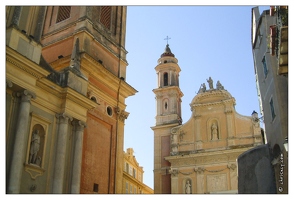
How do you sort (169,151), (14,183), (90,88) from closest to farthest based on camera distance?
(14,183) → (90,88) → (169,151)

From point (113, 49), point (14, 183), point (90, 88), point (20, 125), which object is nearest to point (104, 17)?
point (113, 49)

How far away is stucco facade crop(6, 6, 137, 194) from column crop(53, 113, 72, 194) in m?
0.03

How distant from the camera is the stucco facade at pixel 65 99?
1124 centimetres

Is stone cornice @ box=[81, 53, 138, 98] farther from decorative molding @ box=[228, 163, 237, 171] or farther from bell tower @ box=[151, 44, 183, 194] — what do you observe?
bell tower @ box=[151, 44, 183, 194]

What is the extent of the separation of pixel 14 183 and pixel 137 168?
3165 centimetres

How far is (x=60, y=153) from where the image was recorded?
12.5m

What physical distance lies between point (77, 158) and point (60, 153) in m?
0.90

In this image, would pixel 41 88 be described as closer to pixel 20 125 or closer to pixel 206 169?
pixel 20 125

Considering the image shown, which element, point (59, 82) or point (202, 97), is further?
point (202, 97)

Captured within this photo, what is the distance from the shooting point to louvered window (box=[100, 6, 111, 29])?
764 inches

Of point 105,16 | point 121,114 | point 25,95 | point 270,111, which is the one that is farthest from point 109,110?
point 270,111

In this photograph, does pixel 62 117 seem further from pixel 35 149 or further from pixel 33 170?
pixel 33 170

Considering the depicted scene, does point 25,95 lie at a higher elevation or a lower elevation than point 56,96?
lower

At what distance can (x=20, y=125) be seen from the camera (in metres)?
11.0
